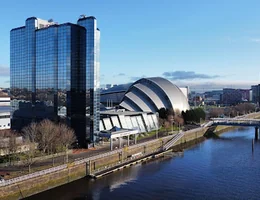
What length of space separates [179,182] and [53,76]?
22.0m

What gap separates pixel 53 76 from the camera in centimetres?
3888

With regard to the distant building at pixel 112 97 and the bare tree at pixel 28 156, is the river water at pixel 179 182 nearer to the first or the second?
the bare tree at pixel 28 156

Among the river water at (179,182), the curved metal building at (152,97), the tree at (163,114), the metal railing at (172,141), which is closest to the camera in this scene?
the river water at (179,182)

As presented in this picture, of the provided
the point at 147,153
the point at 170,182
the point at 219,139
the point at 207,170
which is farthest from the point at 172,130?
Answer: the point at 170,182

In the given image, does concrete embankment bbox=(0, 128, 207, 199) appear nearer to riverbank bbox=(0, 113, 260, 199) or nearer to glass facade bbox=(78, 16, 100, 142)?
riverbank bbox=(0, 113, 260, 199)

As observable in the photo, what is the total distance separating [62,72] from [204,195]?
906 inches

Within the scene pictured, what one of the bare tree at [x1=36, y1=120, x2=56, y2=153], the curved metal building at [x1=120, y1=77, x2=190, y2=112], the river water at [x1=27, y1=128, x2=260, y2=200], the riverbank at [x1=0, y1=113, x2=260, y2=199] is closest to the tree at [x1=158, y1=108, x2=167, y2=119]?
the curved metal building at [x1=120, y1=77, x2=190, y2=112]

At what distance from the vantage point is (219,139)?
164ft

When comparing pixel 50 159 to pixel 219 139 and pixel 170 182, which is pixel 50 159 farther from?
pixel 219 139

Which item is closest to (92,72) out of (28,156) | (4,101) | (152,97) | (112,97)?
(28,156)

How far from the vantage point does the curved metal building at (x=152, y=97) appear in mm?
59094

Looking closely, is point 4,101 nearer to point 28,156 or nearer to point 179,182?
point 28,156

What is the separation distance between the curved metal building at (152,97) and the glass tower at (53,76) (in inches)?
822

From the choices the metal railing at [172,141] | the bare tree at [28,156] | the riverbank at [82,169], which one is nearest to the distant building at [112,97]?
the metal railing at [172,141]
